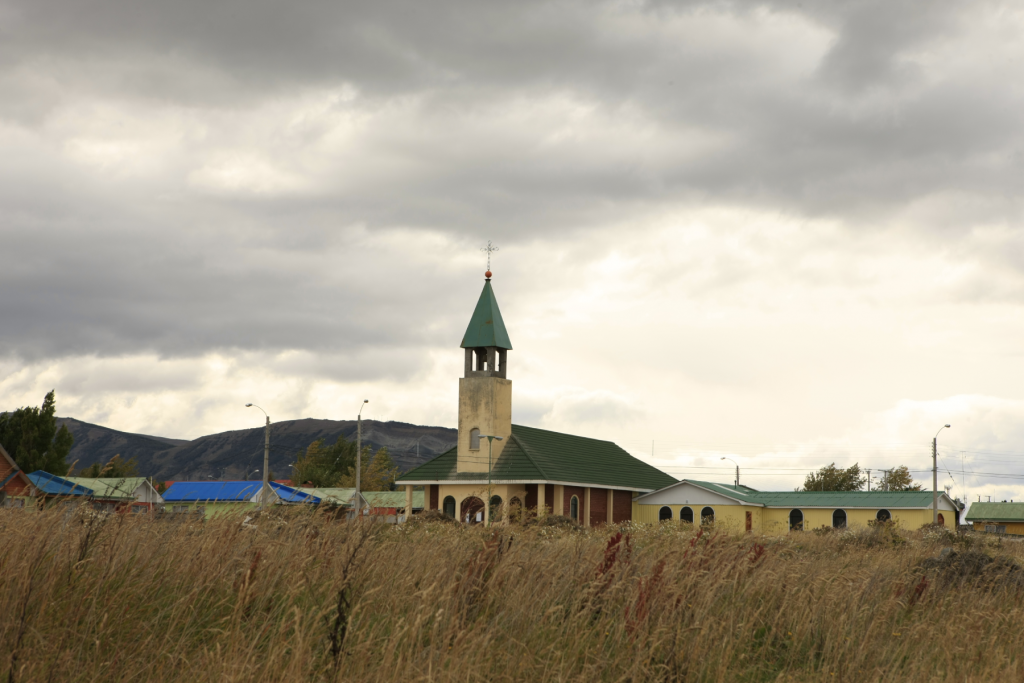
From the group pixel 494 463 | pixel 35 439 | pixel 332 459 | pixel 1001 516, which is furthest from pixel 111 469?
pixel 332 459

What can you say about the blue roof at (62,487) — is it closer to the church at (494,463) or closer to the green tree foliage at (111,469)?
the green tree foliage at (111,469)

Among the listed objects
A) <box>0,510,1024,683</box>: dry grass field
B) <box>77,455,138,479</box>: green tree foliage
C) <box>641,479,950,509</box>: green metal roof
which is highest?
<box>77,455,138,479</box>: green tree foliage

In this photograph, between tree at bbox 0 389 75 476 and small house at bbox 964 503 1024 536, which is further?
small house at bbox 964 503 1024 536

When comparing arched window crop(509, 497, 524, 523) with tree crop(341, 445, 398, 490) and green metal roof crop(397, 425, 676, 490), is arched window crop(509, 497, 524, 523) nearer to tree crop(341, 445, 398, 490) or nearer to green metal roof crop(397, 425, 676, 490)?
green metal roof crop(397, 425, 676, 490)

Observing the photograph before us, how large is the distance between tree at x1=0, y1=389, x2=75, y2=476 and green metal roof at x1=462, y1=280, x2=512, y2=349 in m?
29.1

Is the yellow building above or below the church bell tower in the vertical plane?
below

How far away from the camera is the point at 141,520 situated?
756cm

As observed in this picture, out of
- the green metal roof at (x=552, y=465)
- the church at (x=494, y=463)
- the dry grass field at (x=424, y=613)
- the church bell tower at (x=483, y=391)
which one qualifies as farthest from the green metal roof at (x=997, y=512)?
the dry grass field at (x=424, y=613)

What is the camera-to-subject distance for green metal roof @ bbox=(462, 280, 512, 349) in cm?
5262

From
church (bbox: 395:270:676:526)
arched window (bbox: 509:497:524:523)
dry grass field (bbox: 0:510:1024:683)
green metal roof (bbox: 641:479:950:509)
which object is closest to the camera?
dry grass field (bbox: 0:510:1024:683)

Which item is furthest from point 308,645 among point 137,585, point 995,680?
point 995,680

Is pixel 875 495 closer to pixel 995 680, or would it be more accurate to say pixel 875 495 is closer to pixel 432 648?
pixel 995 680

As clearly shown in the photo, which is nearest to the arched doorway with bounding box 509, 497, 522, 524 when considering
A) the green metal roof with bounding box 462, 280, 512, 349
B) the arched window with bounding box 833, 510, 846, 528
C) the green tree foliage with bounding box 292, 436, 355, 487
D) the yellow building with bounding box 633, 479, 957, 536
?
the green metal roof with bounding box 462, 280, 512, 349

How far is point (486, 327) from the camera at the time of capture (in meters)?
52.8
